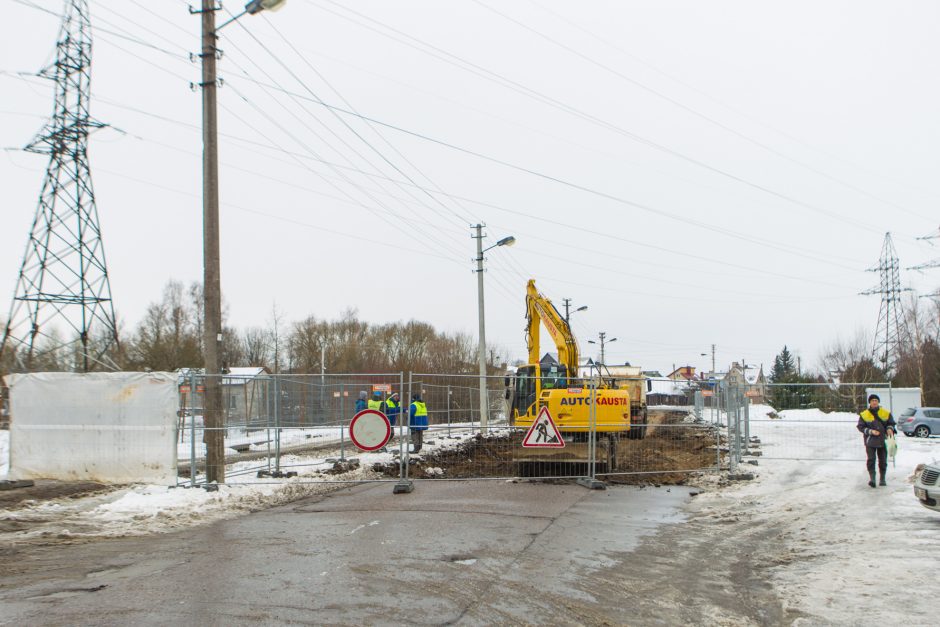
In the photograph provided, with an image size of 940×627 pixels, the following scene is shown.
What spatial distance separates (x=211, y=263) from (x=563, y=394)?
731 centimetres

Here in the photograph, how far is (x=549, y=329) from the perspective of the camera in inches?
746

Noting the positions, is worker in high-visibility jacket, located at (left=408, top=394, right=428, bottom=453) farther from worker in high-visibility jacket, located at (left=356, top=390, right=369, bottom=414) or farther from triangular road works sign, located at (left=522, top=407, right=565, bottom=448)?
triangular road works sign, located at (left=522, top=407, right=565, bottom=448)

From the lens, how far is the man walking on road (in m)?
12.1

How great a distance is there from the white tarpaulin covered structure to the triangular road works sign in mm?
6276

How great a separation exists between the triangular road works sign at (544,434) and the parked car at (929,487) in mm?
5675

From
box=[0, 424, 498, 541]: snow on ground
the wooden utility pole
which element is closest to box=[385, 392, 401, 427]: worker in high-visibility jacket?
box=[0, 424, 498, 541]: snow on ground

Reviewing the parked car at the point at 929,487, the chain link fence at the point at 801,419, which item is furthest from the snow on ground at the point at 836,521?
the parked car at the point at 929,487

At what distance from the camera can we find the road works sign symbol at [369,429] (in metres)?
12.3

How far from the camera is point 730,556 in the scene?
8.26 meters

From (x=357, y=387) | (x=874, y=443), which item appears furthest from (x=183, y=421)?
(x=874, y=443)

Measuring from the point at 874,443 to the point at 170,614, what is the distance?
11206 mm

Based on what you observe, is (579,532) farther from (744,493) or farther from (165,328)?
(165,328)

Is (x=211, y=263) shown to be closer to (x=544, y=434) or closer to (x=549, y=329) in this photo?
(x=544, y=434)

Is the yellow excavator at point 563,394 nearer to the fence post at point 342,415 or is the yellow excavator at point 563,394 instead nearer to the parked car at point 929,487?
the fence post at point 342,415
